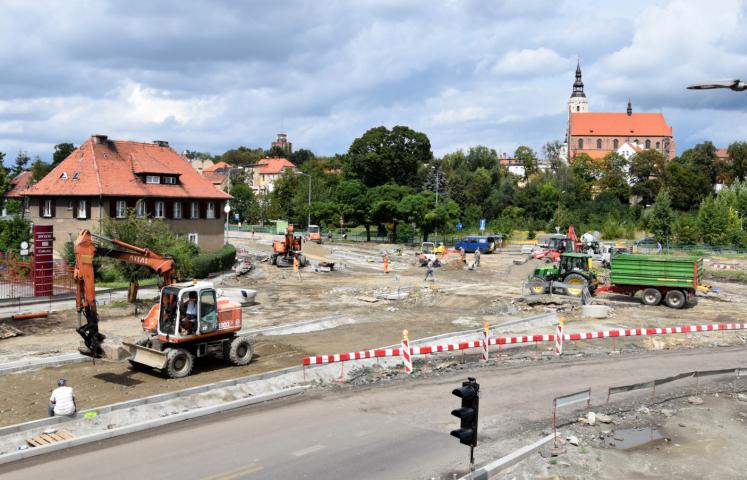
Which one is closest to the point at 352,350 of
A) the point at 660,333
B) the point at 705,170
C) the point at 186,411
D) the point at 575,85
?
the point at 186,411

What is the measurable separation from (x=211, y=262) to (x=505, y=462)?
3422cm

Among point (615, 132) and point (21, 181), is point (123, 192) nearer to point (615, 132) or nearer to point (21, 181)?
point (21, 181)

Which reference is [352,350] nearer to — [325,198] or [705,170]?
[325,198]

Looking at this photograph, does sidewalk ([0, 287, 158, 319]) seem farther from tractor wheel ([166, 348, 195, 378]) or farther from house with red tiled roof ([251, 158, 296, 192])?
house with red tiled roof ([251, 158, 296, 192])

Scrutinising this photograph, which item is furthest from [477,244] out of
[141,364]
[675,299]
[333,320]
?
[141,364]

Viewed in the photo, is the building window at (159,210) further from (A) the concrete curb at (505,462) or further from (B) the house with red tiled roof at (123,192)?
(A) the concrete curb at (505,462)

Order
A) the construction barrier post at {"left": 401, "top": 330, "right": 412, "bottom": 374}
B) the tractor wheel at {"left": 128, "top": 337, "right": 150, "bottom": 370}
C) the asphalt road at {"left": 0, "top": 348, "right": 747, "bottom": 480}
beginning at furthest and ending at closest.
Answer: the construction barrier post at {"left": 401, "top": 330, "right": 412, "bottom": 374} → the tractor wheel at {"left": 128, "top": 337, "right": 150, "bottom": 370} → the asphalt road at {"left": 0, "top": 348, "right": 747, "bottom": 480}

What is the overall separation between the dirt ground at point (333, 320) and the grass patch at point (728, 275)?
2.85m

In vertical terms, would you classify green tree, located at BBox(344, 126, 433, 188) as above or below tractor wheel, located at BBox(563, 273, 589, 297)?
above

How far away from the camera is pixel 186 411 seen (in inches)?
589

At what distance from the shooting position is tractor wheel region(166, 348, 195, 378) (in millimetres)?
17094

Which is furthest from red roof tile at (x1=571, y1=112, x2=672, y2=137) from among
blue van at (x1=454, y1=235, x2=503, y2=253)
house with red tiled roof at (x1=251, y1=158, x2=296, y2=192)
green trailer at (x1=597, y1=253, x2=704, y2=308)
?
green trailer at (x1=597, y1=253, x2=704, y2=308)

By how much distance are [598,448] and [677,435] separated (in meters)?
2.33

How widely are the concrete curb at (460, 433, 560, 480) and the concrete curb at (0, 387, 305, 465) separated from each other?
643 cm
